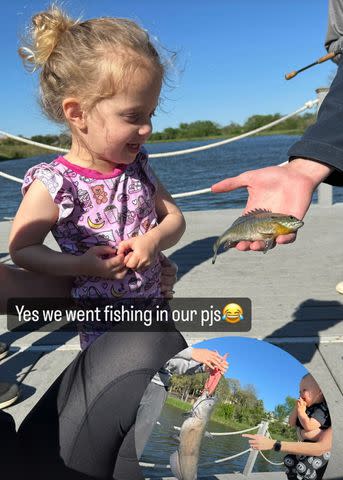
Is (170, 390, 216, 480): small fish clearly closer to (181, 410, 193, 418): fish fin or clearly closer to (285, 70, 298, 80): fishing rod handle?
(181, 410, 193, 418): fish fin

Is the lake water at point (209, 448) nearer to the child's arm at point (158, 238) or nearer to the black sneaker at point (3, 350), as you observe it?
the child's arm at point (158, 238)

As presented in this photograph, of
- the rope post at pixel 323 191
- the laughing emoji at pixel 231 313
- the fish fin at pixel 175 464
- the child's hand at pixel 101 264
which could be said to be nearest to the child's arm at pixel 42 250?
the child's hand at pixel 101 264

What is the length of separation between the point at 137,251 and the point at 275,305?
2.21 m

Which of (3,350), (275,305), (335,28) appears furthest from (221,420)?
(335,28)

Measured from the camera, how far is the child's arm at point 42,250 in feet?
5.35

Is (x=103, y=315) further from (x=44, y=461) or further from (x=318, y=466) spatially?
(x=318, y=466)

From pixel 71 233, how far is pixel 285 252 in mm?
3490

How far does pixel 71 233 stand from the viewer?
→ 1825mm

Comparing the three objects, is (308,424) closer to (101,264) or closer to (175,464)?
(175,464)

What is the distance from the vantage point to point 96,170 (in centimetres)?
186

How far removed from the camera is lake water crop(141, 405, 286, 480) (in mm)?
1239

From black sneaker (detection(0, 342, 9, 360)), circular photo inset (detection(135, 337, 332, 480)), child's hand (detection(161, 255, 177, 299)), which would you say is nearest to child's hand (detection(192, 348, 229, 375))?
circular photo inset (detection(135, 337, 332, 480))

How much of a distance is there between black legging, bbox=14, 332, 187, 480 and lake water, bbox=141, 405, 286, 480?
0.32 ft

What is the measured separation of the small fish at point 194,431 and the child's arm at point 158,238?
58 cm
